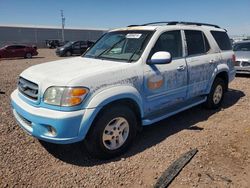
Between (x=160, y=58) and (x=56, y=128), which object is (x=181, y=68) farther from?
(x=56, y=128)

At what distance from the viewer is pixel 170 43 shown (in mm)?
4590

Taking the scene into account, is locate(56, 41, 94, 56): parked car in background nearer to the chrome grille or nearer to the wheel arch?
the wheel arch

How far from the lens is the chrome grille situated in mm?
3487

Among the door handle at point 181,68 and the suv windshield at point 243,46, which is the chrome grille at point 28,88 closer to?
the door handle at point 181,68

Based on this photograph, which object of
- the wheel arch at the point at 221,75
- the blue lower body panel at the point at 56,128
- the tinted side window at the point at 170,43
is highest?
the tinted side window at the point at 170,43

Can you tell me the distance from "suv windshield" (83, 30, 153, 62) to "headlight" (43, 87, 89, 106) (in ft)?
3.67

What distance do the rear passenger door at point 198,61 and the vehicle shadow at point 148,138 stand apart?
0.58 meters

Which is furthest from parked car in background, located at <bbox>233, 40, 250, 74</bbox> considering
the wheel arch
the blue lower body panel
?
the blue lower body panel

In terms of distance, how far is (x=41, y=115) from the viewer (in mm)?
3250

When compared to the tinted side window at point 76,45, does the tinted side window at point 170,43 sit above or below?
above

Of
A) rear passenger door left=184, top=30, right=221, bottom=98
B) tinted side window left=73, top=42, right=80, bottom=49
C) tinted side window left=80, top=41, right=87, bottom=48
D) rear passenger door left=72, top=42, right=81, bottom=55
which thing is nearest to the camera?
rear passenger door left=184, top=30, right=221, bottom=98

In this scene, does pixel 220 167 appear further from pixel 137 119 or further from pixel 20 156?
pixel 20 156

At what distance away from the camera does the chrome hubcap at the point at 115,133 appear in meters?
3.62

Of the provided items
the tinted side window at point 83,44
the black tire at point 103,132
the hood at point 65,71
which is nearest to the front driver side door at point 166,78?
the black tire at point 103,132
